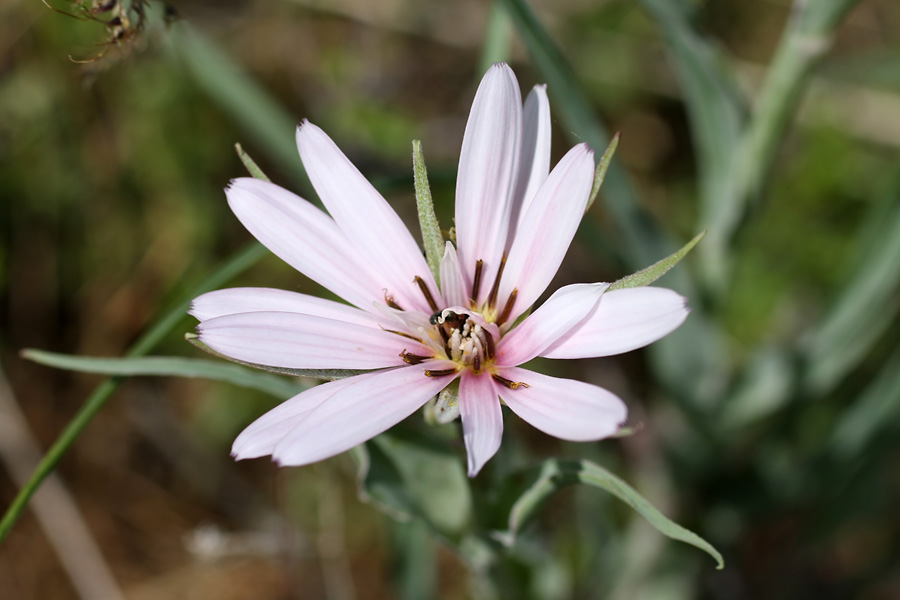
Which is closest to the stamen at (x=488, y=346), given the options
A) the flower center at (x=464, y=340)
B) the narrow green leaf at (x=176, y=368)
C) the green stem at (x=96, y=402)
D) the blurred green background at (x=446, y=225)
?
the flower center at (x=464, y=340)

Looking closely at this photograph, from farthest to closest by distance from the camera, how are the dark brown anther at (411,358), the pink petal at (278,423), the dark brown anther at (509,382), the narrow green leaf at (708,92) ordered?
1. the narrow green leaf at (708,92)
2. the dark brown anther at (411,358)
3. the dark brown anther at (509,382)
4. the pink petal at (278,423)

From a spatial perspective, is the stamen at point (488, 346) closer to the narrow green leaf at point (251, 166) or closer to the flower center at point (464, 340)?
the flower center at point (464, 340)

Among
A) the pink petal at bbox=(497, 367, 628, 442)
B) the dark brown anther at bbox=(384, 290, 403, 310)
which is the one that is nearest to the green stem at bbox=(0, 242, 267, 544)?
the dark brown anther at bbox=(384, 290, 403, 310)

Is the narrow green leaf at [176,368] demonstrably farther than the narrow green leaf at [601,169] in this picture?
Yes

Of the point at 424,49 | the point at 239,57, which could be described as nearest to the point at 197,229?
the point at 239,57

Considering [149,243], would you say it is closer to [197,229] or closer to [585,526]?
[197,229]

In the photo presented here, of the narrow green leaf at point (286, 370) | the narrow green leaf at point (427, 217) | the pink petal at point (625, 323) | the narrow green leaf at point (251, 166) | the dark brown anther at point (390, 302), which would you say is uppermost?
the narrow green leaf at point (251, 166)

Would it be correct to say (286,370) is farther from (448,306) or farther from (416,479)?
(416,479)

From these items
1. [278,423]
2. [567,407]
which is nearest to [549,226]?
[567,407]
